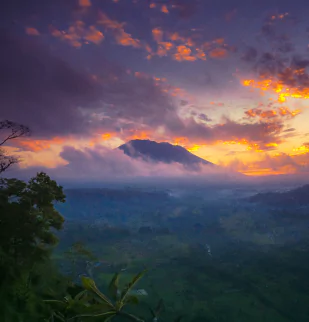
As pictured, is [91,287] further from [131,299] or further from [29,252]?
[29,252]

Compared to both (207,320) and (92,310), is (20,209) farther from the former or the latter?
(207,320)

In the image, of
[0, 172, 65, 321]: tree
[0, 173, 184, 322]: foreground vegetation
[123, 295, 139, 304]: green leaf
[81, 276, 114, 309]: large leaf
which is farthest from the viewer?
[0, 172, 65, 321]: tree

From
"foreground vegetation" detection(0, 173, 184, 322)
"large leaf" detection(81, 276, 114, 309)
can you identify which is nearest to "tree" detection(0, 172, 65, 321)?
"foreground vegetation" detection(0, 173, 184, 322)

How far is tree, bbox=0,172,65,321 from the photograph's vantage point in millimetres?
10404

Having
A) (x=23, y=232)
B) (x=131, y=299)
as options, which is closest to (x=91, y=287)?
(x=131, y=299)

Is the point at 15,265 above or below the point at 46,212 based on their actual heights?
below

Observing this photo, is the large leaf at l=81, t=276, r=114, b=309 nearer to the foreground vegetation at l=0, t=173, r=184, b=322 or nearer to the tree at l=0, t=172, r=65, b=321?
the foreground vegetation at l=0, t=173, r=184, b=322

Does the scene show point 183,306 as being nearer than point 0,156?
No

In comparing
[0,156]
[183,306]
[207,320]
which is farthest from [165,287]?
[0,156]

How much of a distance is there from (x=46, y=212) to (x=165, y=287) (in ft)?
634

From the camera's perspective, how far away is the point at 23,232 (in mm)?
12562

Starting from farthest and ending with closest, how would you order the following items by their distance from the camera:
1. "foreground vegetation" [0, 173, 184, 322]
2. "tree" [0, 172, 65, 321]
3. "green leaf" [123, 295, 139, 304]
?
1. "tree" [0, 172, 65, 321]
2. "foreground vegetation" [0, 173, 184, 322]
3. "green leaf" [123, 295, 139, 304]

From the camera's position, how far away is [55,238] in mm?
14461

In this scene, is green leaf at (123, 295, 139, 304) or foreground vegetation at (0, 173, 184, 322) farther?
foreground vegetation at (0, 173, 184, 322)
